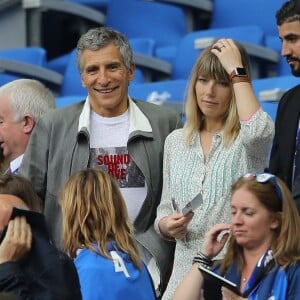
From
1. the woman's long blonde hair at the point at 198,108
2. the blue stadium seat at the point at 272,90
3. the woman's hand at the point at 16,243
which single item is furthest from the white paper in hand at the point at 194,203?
the blue stadium seat at the point at 272,90

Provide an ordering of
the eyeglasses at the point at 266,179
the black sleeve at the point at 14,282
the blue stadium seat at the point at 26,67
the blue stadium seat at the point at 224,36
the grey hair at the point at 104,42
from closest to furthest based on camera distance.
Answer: the black sleeve at the point at 14,282 < the eyeglasses at the point at 266,179 < the grey hair at the point at 104,42 < the blue stadium seat at the point at 224,36 < the blue stadium seat at the point at 26,67

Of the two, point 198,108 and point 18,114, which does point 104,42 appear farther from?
point 18,114

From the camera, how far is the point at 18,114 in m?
5.63

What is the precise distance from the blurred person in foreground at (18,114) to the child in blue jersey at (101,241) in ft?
3.48

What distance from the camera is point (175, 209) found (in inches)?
196

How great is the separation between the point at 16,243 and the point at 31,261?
0.07 m

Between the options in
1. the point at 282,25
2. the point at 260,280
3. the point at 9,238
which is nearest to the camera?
the point at 9,238

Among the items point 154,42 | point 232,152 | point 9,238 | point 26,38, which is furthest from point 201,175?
point 26,38

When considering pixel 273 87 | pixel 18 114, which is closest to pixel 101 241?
pixel 18 114

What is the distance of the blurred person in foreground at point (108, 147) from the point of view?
522 centimetres

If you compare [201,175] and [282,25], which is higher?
[282,25]

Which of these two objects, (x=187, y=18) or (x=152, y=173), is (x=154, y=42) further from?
(x=152, y=173)

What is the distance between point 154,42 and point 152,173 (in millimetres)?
3620

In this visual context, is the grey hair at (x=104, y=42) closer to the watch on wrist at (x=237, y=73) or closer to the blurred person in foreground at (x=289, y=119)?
the watch on wrist at (x=237, y=73)
